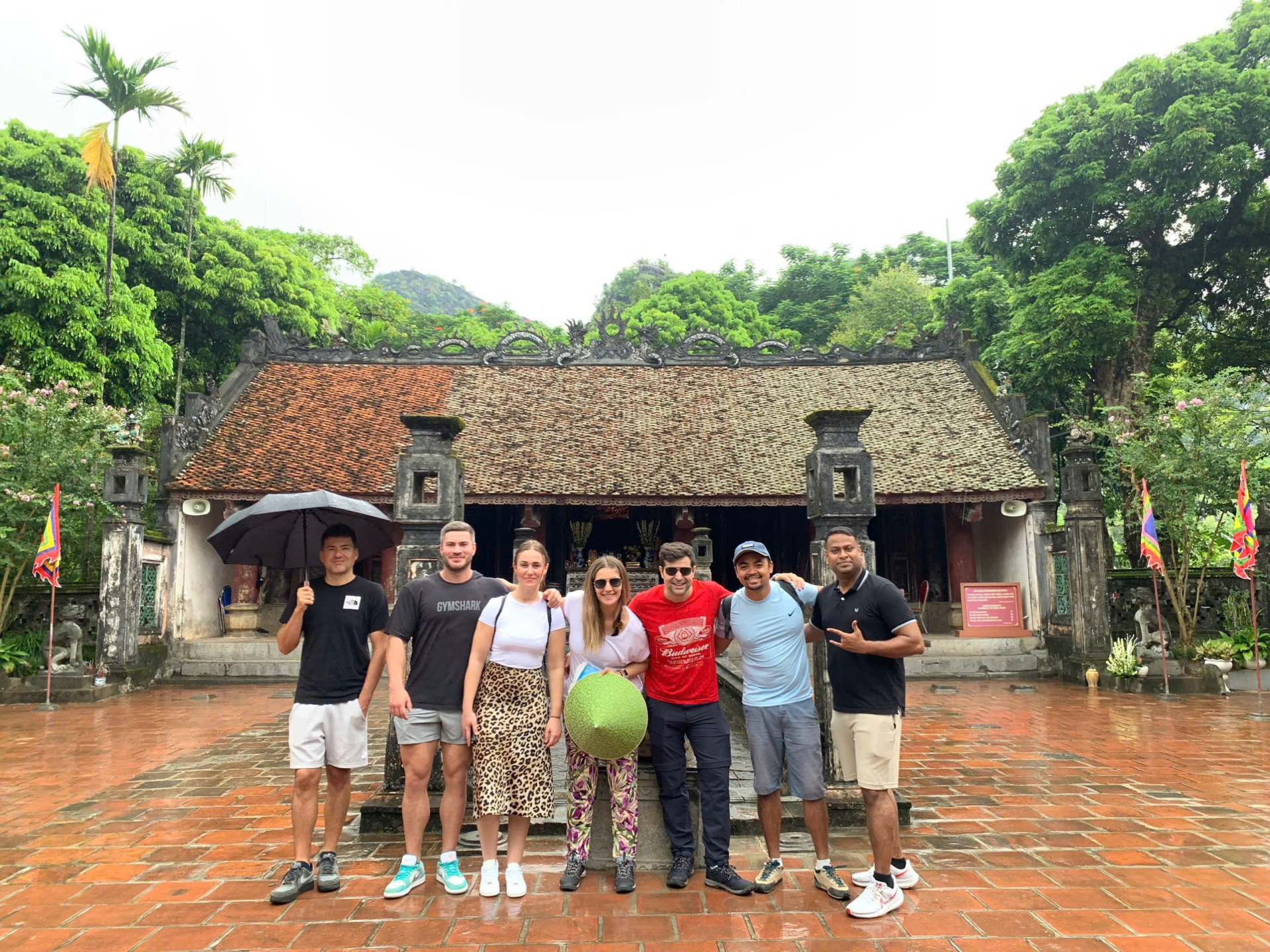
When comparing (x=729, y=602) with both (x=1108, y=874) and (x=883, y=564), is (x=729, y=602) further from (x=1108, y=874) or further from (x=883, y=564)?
(x=883, y=564)

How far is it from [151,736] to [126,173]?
59.1 feet

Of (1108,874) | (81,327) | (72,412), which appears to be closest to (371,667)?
(1108,874)

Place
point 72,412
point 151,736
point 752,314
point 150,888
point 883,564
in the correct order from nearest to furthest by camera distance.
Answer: point 150,888
point 151,736
point 72,412
point 883,564
point 752,314

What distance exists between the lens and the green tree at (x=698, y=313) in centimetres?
3266

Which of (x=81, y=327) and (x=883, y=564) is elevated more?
(x=81, y=327)

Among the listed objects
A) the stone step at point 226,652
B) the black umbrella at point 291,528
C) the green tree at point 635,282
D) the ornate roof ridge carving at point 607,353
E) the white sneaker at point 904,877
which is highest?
the green tree at point 635,282

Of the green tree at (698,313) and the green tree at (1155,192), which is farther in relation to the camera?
the green tree at (698,313)

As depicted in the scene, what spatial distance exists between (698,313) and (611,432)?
60.1ft

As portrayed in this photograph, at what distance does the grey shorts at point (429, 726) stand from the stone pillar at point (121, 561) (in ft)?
33.8

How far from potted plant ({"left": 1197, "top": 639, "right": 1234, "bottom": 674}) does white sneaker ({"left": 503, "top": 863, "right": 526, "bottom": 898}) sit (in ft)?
36.7

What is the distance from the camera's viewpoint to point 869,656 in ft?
12.7

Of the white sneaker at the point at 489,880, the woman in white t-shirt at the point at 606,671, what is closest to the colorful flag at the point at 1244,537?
the woman in white t-shirt at the point at 606,671

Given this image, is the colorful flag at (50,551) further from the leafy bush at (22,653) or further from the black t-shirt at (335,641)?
the black t-shirt at (335,641)

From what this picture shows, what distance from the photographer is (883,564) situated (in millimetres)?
16719
